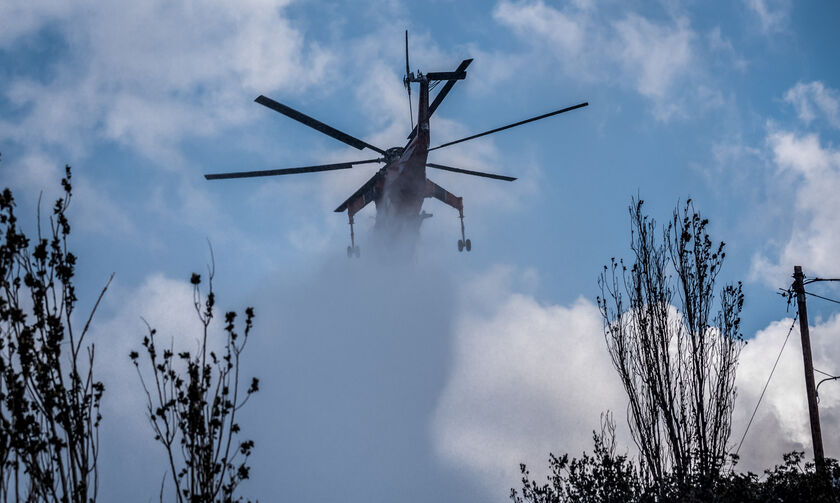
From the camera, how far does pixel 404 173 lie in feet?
70.4

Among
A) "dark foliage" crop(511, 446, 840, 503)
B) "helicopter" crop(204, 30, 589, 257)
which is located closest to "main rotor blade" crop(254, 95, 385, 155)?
"helicopter" crop(204, 30, 589, 257)

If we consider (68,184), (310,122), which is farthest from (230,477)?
(310,122)

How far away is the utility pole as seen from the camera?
48.3 feet

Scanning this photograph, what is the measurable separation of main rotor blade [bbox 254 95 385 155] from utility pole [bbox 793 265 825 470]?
12.1 m

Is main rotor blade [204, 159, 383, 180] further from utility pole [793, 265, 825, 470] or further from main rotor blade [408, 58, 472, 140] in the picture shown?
utility pole [793, 265, 825, 470]

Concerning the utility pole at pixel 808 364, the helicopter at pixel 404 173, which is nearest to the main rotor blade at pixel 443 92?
the helicopter at pixel 404 173

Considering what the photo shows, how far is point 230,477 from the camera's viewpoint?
498cm

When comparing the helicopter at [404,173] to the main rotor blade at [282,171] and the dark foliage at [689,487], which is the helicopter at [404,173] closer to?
the main rotor blade at [282,171]

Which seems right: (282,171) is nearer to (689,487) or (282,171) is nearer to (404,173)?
(404,173)

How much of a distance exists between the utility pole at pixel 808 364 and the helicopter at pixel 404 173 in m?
6.83

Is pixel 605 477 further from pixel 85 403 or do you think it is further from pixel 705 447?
pixel 85 403

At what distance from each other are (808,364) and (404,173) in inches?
Answer: 477

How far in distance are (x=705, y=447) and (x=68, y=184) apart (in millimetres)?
10583

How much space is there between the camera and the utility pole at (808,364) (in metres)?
14.7
